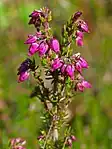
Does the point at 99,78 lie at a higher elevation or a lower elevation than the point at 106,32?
Answer: lower

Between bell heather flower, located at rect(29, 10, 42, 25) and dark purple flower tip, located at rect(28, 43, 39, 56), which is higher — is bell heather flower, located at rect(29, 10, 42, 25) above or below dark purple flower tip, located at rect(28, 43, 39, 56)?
above

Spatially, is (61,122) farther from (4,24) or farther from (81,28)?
(4,24)

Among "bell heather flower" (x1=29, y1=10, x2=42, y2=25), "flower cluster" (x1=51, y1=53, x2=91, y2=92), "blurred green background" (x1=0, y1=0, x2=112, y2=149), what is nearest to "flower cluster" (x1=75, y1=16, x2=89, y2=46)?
"flower cluster" (x1=51, y1=53, x2=91, y2=92)

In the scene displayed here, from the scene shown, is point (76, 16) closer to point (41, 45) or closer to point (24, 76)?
point (41, 45)

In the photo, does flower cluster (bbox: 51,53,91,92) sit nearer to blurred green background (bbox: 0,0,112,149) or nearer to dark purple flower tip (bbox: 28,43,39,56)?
dark purple flower tip (bbox: 28,43,39,56)

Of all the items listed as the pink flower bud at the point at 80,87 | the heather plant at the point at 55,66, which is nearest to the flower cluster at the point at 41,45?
the heather plant at the point at 55,66

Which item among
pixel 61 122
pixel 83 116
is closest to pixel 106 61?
pixel 83 116

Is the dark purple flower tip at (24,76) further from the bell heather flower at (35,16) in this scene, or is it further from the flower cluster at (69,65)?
the bell heather flower at (35,16)
